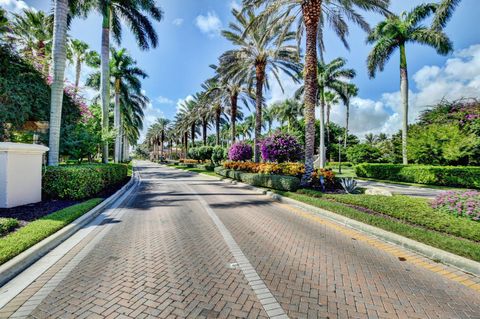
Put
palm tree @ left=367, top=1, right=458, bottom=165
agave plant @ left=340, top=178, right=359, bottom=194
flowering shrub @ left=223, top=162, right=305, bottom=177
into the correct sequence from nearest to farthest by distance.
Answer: agave plant @ left=340, top=178, right=359, bottom=194, flowering shrub @ left=223, top=162, right=305, bottom=177, palm tree @ left=367, top=1, right=458, bottom=165

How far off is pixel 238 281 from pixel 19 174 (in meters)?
→ 8.29

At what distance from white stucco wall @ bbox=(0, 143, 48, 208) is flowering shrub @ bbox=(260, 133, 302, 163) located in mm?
13114

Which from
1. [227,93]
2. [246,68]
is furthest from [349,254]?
[227,93]

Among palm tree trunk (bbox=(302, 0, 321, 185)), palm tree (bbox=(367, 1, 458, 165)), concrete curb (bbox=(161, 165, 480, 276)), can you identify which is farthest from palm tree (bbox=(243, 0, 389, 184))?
palm tree (bbox=(367, 1, 458, 165))

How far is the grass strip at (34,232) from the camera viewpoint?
4.21m

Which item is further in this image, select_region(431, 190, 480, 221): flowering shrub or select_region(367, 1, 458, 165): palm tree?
select_region(367, 1, 458, 165): palm tree

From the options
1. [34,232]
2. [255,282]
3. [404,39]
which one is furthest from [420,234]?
[404,39]

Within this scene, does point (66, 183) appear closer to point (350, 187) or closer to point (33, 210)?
point (33, 210)

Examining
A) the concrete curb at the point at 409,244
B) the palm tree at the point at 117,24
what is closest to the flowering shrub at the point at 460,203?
the concrete curb at the point at 409,244

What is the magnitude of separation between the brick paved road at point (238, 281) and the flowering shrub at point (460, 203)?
294cm

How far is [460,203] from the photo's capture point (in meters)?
6.26

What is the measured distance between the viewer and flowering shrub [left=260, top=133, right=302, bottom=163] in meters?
17.3

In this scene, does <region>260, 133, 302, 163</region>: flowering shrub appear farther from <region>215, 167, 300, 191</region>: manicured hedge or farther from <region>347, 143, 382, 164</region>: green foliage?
<region>347, 143, 382, 164</region>: green foliage

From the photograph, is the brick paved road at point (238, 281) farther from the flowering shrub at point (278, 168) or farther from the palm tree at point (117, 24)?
the palm tree at point (117, 24)
